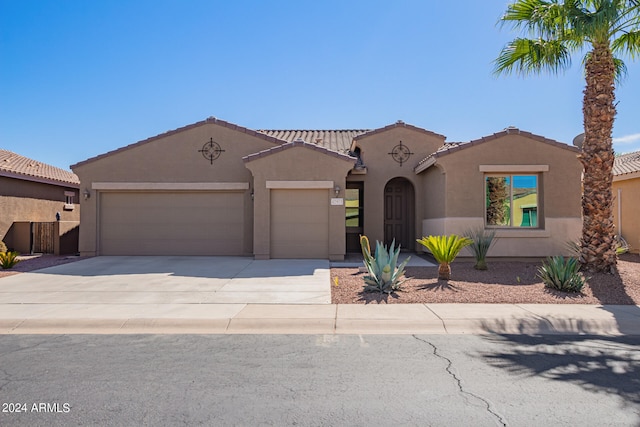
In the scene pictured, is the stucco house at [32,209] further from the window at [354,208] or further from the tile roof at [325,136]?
the window at [354,208]

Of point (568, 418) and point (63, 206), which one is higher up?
point (63, 206)

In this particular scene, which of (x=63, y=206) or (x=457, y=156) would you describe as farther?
(x=63, y=206)

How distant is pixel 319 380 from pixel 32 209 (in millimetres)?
18196

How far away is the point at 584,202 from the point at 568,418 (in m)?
7.98

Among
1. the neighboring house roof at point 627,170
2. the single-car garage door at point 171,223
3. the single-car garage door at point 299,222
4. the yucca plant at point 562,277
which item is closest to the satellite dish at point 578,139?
the neighboring house roof at point 627,170

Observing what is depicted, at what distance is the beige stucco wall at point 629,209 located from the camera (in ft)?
48.1

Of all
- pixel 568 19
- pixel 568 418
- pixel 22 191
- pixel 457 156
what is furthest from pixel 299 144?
pixel 22 191

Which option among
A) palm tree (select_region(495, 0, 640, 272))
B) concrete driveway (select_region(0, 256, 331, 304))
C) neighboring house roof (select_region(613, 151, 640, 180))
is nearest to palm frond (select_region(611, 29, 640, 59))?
palm tree (select_region(495, 0, 640, 272))

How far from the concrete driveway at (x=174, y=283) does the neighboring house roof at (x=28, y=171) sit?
7325mm

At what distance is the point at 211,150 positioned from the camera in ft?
45.2

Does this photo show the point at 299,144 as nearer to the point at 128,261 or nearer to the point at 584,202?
the point at 128,261

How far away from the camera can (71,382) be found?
3957 millimetres

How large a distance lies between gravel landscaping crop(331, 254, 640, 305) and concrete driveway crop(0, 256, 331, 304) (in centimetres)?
64

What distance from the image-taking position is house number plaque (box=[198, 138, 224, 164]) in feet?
45.2
